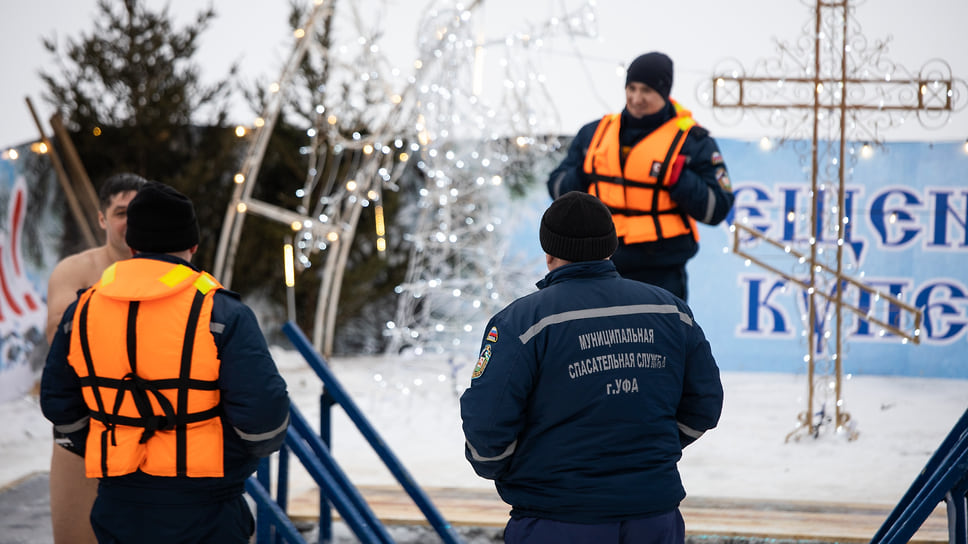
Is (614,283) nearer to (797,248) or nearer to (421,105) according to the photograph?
(421,105)

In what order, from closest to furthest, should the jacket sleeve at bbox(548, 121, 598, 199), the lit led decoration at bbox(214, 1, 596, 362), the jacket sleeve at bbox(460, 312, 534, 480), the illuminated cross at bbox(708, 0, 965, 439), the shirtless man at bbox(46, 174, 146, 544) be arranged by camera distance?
the jacket sleeve at bbox(460, 312, 534, 480), the shirtless man at bbox(46, 174, 146, 544), the jacket sleeve at bbox(548, 121, 598, 199), the illuminated cross at bbox(708, 0, 965, 439), the lit led decoration at bbox(214, 1, 596, 362)

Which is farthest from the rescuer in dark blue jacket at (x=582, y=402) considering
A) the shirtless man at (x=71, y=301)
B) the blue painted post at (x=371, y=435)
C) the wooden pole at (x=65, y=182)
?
the wooden pole at (x=65, y=182)

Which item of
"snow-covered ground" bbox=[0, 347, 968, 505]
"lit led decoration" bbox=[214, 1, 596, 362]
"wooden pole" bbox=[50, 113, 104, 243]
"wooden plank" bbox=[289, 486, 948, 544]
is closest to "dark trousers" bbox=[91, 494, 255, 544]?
"wooden plank" bbox=[289, 486, 948, 544]

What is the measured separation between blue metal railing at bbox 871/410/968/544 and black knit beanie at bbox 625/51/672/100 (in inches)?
54.4

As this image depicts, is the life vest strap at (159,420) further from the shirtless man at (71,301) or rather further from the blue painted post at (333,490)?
the blue painted post at (333,490)

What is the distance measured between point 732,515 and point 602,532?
5.68ft

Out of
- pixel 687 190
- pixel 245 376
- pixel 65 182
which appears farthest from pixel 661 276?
pixel 65 182

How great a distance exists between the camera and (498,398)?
5.93 ft

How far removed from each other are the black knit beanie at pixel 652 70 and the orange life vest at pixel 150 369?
5.45 feet

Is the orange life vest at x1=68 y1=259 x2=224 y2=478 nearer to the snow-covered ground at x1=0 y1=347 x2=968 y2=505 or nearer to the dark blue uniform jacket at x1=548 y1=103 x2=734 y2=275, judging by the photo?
the dark blue uniform jacket at x1=548 y1=103 x2=734 y2=275

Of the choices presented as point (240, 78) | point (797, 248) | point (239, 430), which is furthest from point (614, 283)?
point (240, 78)

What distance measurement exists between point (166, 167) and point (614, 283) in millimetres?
5337

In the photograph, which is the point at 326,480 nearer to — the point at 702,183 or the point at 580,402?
the point at 580,402

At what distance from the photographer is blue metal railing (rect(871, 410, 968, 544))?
88.7 inches
